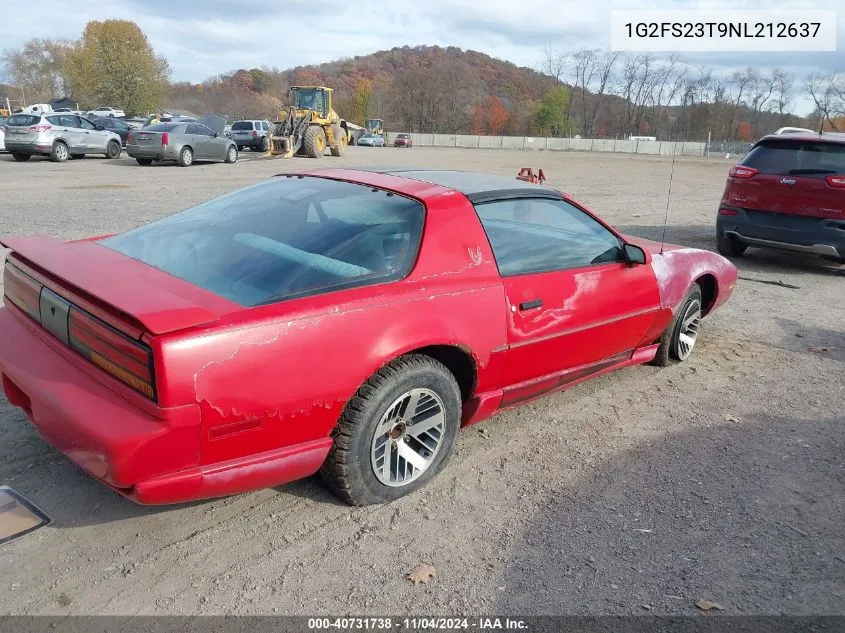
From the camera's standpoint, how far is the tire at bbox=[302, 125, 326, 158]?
83.0 feet

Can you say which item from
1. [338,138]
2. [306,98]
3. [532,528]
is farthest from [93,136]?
[532,528]

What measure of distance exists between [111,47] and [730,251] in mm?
83780

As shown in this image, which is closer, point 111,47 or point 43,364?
point 43,364

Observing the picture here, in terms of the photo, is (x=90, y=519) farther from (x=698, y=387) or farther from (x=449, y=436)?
(x=698, y=387)

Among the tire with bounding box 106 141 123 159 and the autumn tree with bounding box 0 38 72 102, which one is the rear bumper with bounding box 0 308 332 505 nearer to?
the tire with bounding box 106 141 123 159

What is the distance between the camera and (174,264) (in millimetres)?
2891

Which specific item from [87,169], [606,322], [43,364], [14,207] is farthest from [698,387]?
[87,169]

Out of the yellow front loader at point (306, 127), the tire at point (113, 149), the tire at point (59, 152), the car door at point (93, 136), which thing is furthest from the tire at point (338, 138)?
the tire at point (59, 152)

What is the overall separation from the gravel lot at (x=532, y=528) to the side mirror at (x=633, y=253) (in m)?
0.91

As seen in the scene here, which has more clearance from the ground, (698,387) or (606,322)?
(606,322)

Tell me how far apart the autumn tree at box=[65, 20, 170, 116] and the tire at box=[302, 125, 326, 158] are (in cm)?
5654

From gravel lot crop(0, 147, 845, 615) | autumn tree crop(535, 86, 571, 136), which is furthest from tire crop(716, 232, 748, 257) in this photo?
autumn tree crop(535, 86, 571, 136)

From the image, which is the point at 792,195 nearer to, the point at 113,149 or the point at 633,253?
the point at 633,253

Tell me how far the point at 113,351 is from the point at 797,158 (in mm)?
7927
